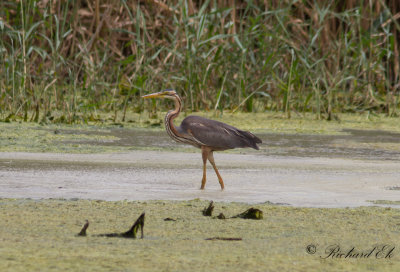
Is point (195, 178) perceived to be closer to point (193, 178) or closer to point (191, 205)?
point (193, 178)

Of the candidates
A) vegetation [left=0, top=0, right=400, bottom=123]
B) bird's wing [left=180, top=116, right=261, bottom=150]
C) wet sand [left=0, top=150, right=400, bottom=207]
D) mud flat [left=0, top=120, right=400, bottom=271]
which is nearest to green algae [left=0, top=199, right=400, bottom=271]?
mud flat [left=0, top=120, right=400, bottom=271]

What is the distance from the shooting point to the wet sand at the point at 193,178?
423 centimetres

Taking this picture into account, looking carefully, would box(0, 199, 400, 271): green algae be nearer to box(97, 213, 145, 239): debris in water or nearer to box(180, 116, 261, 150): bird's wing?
box(97, 213, 145, 239): debris in water

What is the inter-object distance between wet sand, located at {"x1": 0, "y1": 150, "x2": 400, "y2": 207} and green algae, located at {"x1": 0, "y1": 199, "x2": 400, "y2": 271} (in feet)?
1.05

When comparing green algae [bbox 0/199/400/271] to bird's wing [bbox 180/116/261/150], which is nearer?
green algae [bbox 0/199/400/271]

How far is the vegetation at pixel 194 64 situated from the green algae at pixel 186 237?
4.18 m

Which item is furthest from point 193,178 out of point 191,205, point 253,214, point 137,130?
point 137,130

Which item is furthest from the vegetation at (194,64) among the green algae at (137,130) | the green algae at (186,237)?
the green algae at (186,237)

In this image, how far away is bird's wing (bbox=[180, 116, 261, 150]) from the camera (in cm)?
477

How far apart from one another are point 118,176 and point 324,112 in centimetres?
473

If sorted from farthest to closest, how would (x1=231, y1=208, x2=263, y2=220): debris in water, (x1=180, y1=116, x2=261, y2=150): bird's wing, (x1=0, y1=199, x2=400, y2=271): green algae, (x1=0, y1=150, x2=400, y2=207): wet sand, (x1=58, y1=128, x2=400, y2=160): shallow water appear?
(x1=58, y1=128, x2=400, y2=160): shallow water, (x1=180, y1=116, x2=261, y2=150): bird's wing, (x1=0, y1=150, x2=400, y2=207): wet sand, (x1=231, y1=208, x2=263, y2=220): debris in water, (x1=0, y1=199, x2=400, y2=271): green algae

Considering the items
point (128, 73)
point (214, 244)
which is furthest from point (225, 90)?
point (214, 244)

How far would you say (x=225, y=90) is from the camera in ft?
30.2

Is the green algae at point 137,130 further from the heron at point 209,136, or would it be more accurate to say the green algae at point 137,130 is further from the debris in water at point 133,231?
the debris in water at point 133,231
